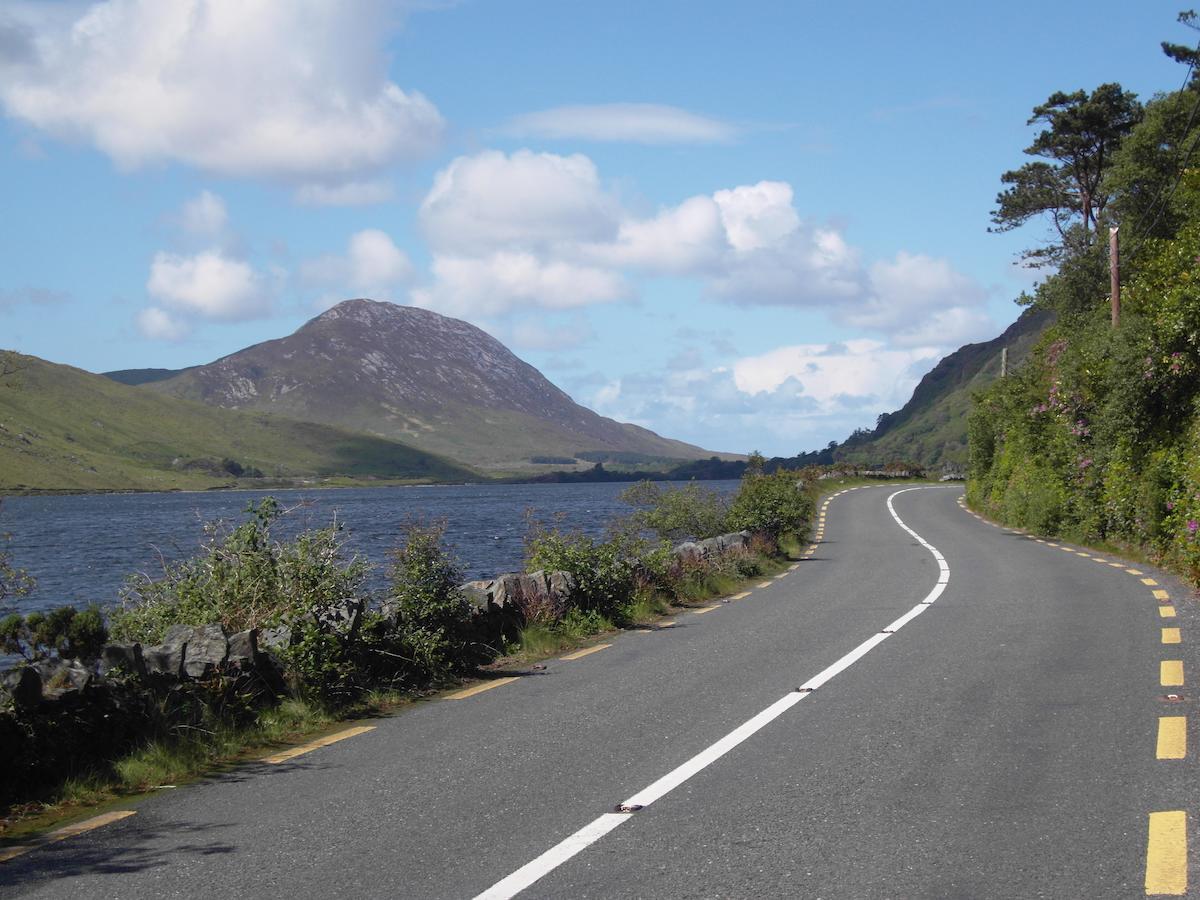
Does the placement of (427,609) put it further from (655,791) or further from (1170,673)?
(1170,673)

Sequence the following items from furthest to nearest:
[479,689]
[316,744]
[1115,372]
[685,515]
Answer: [685,515] → [1115,372] → [479,689] → [316,744]

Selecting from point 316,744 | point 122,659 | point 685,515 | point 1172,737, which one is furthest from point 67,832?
point 685,515

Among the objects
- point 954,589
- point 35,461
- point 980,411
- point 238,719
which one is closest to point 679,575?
point 954,589

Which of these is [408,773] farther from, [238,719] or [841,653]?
[841,653]

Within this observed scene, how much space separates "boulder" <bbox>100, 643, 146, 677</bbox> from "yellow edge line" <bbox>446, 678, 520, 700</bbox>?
2.75 metres

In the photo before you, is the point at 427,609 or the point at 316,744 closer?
the point at 316,744

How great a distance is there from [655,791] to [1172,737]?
11.4ft

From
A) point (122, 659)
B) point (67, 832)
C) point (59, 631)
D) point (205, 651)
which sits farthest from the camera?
point (59, 631)

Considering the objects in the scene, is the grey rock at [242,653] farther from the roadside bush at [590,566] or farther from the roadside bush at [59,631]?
the roadside bush at [59,631]

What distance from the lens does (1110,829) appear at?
18.4 ft

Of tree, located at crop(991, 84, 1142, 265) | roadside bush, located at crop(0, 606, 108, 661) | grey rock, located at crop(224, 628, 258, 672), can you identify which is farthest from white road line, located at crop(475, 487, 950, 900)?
tree, located at crop(991, 84, 1142, 265)

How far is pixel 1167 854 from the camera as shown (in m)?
5.21

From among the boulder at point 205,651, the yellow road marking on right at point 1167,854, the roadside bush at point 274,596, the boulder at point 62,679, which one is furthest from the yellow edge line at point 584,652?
the yellow road marking on right at point 1167,854

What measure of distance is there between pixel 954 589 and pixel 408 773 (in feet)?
40.8
